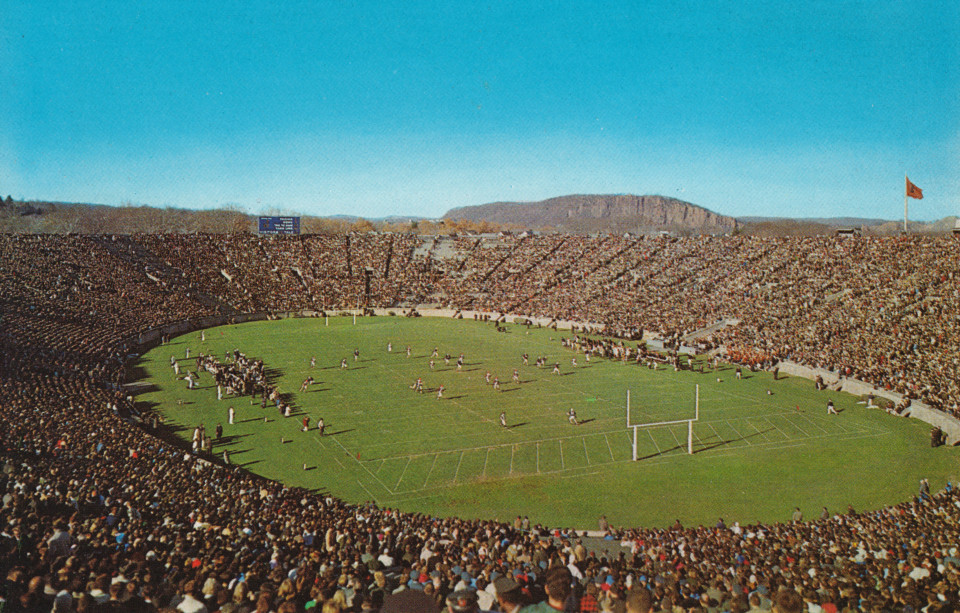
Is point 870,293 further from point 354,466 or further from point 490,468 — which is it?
point 354,466

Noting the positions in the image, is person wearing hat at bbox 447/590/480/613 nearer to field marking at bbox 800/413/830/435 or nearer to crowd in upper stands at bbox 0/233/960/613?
crowd in upper stands at bbox 0/233/960/613

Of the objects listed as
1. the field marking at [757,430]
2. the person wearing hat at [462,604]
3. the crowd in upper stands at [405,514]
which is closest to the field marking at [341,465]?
the crowd in upper stands at [405,514]

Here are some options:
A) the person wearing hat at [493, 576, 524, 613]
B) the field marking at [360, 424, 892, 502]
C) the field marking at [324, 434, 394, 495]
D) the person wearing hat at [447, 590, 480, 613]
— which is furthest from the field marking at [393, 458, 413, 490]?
the person wearing hat at [493, 576, 524, 613]

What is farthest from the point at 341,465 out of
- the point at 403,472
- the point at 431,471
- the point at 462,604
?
the point at 462,604

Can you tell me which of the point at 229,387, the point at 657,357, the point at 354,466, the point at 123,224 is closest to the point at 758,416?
the point at 657,357

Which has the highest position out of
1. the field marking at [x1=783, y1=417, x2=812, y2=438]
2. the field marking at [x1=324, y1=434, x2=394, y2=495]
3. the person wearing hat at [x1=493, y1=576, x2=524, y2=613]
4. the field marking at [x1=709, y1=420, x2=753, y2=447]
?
the person wearing hat at [x1=493, y1=576, x2=524, y2=613]
